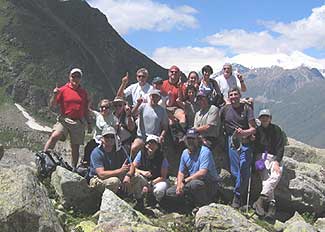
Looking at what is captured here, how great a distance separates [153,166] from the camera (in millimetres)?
16516

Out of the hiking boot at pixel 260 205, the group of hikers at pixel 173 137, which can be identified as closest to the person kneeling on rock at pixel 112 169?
the group of hikers at pixel 173 137

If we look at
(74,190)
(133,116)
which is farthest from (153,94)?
(74,190)

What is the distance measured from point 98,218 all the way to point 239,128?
19.0ft

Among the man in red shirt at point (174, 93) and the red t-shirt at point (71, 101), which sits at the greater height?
the man in red shirt at point (174, 93)

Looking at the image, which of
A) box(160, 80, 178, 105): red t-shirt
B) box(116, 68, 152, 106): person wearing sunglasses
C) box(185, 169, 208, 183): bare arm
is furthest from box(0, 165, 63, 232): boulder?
box(160, 80, 178, 105): red t-shirt

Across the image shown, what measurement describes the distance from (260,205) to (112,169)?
17.0ft

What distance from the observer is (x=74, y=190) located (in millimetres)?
15477

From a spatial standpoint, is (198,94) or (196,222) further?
(198,94)

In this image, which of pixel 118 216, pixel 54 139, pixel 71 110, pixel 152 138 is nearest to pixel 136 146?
pixel 152 138

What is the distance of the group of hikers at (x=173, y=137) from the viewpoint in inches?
626

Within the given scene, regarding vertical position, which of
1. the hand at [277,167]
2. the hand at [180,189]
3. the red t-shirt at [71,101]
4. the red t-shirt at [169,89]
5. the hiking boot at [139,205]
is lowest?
the hiking boot at [139,205]

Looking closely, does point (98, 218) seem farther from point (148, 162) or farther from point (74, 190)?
point (148, 162)

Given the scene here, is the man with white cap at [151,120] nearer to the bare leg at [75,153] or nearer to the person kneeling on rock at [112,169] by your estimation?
the person kneeling on rock at [112,169]

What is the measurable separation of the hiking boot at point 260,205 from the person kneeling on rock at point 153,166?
3207 mm
